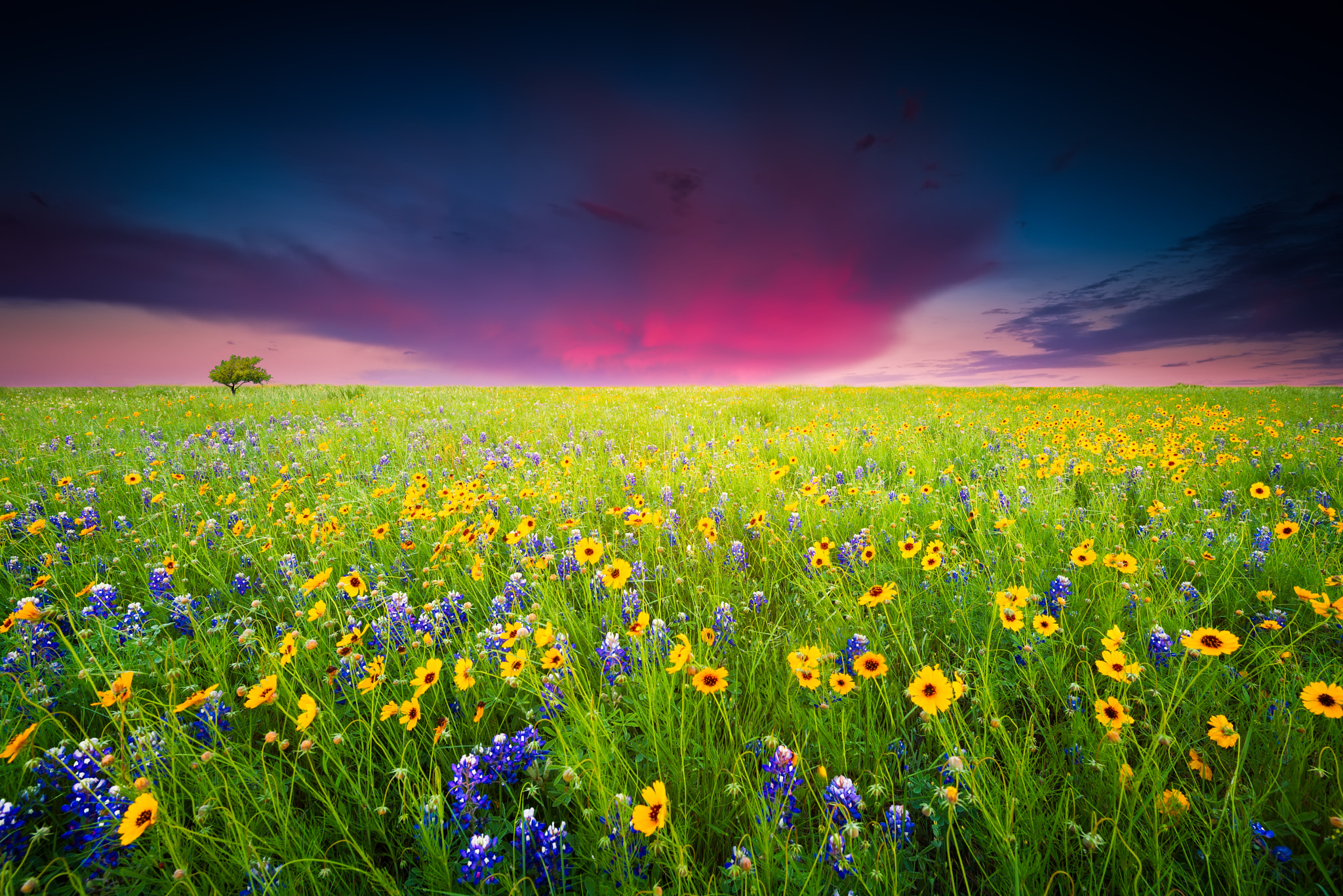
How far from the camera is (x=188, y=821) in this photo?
168 centimetres

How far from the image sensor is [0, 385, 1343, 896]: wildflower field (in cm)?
146

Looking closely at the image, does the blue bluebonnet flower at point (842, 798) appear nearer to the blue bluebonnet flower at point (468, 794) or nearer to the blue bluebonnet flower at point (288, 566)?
the blue bluebonnet flower at point (468, 794)

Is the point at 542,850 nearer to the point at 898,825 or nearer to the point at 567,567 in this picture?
the point at 898,825

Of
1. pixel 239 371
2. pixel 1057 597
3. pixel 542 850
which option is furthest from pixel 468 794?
pixel 239 371

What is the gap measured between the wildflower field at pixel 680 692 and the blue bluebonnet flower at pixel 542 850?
17mm

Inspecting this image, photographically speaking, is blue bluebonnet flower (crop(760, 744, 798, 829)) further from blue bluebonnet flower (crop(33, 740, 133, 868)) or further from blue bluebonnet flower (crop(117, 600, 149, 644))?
blue bluebonnet flower (crop(117, 600, 149, 644))

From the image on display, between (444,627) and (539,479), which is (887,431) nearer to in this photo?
(539,479)

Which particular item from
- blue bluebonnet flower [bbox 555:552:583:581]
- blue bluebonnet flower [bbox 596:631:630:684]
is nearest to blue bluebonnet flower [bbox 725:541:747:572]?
blue bluebonnet flower [bbox 555:552:583:581]

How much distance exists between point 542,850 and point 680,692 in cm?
86

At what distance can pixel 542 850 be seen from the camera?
1481 millimetres

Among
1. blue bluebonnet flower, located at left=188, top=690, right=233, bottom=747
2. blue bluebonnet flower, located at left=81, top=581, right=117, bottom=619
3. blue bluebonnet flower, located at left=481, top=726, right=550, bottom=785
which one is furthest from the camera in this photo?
blue bluebonnet flower, located at left=81, top=581, right=117, bottom=619

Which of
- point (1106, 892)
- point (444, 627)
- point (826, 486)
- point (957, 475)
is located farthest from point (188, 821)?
point (957, 475)

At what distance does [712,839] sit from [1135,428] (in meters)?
10.5

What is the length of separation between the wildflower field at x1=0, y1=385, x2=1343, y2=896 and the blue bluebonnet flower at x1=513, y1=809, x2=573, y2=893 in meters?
0.02
